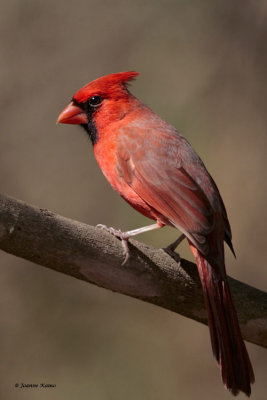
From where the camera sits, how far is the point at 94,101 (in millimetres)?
3930

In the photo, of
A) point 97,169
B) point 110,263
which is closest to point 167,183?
point 110,263

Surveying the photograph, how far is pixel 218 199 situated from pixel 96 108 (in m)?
1.02

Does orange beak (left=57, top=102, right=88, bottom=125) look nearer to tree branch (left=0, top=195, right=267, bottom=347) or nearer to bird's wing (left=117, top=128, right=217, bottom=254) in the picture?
bird's wing (left=117, top=128, right=217, bottom=254)

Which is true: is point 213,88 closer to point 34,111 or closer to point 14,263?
point 34,111

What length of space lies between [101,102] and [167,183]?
0.84 meters

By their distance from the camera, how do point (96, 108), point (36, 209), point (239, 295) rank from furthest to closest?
point (96, 108) < point (239, 295) < point (36, 209)

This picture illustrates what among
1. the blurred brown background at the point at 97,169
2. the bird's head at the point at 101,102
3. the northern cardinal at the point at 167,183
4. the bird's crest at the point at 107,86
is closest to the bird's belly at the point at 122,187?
the northern cardinal at the point at 167,183

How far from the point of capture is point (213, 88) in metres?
5.37

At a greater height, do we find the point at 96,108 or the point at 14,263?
the point at 96,108

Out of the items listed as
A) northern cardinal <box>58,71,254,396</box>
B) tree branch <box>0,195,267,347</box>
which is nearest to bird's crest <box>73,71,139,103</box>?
northern cardinal <box>58,71,254,396</box>

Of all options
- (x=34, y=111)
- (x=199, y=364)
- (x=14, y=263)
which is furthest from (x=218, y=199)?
(x=34, y=111)

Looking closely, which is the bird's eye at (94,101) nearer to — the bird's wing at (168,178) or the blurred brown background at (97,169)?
the bird's wing at (168,178)

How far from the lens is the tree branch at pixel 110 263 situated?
2.53 metres

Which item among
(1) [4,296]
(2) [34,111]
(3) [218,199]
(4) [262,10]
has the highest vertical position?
(4) [262,10]
